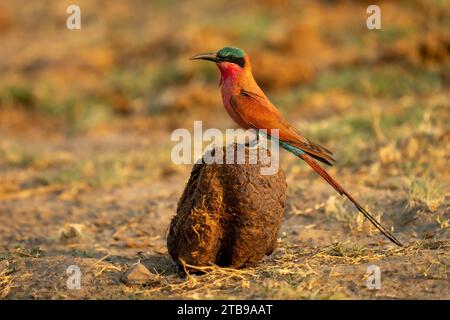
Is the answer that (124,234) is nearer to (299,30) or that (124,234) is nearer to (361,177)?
(361,177)

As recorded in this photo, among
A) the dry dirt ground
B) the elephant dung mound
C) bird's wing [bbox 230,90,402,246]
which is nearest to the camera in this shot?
the dry dirt ground

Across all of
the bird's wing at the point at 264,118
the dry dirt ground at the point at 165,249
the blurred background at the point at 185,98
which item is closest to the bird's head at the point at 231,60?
the bird's wing at the point at 264,118

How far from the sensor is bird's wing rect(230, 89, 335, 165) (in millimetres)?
4242

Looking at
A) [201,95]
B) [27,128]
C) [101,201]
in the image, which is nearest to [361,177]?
[101,201]

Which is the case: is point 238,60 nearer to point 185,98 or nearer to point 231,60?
point 231,60

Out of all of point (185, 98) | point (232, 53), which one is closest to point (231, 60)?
point (232, 53)

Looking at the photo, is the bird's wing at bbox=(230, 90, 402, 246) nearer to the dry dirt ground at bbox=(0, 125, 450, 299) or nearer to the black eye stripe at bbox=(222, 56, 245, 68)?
the black eye stripe at bbox=(222, 56, 245, 68)

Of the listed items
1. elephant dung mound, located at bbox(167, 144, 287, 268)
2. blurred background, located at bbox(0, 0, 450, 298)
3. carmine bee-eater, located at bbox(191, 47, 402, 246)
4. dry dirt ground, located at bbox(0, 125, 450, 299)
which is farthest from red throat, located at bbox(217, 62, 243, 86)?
blurred background, located at bbox(0, 0, 450, 298)

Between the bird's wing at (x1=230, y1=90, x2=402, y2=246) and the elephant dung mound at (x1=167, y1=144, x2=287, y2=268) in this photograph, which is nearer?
the elephant dung mound at (x1=167, y1=144, x2=287, y2=268)

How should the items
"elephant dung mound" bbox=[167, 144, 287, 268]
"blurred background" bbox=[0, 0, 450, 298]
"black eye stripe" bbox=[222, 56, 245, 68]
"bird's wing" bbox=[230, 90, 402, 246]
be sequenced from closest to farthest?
1. "elephant dung mound" bbox=[167, 144, 287, 268]
2. "bird's wing" bbox=[230, 90, 402, 246]
3. "black eye stripe" bbox=[222, 56, 245, 68]
4. "blurred background" bbox=[0, 0, 450, 298]

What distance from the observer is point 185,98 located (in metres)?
9.49

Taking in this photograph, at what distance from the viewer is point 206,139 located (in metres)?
8.12

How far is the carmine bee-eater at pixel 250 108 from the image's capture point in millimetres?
4246
